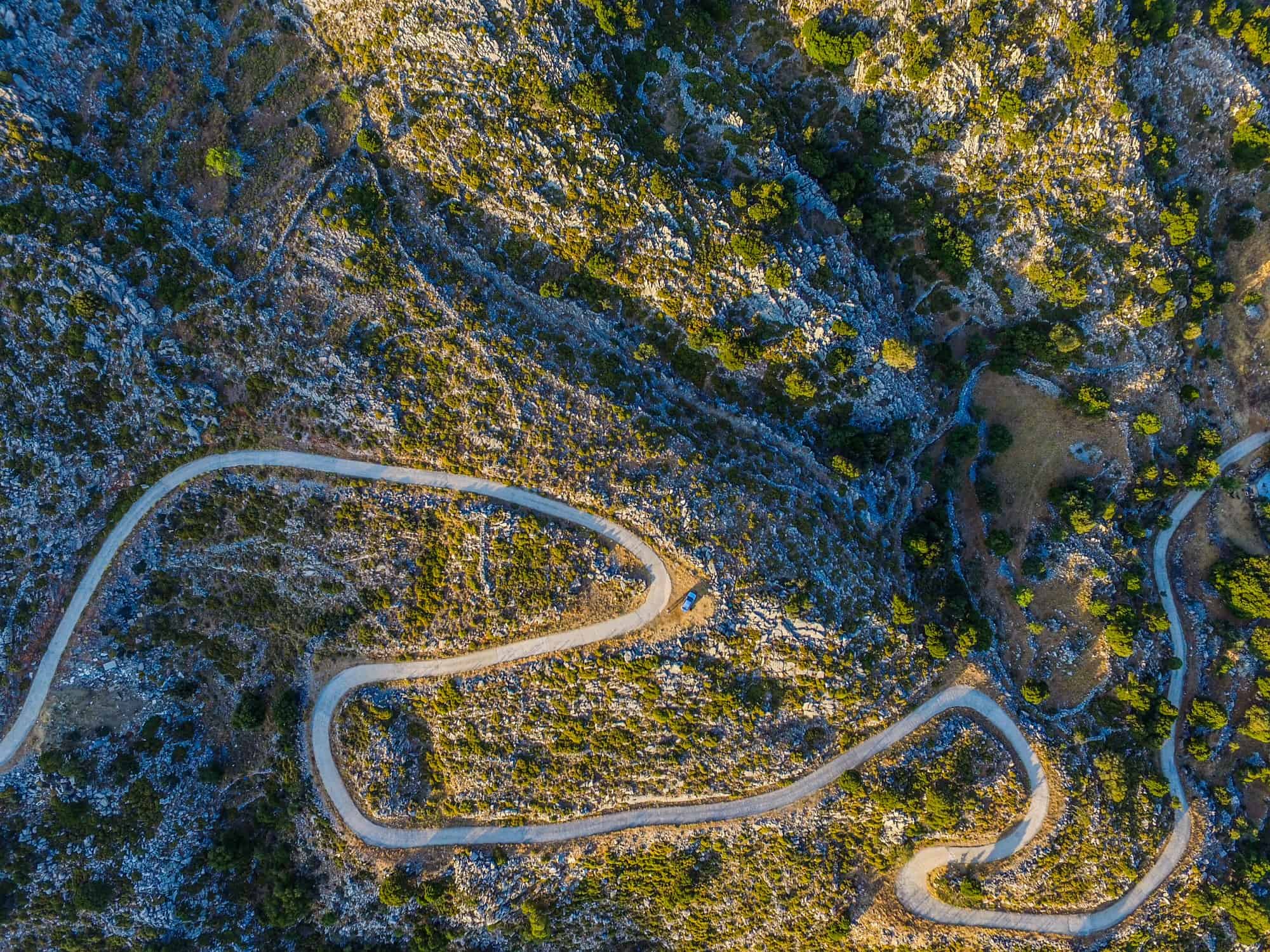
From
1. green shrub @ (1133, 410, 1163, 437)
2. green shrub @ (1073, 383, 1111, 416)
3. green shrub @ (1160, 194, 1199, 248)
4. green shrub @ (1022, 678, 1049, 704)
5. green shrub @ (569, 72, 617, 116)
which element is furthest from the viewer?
green shrub @ (1133, 410, 1163, 437)

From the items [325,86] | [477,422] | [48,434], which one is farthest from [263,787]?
[325,86]

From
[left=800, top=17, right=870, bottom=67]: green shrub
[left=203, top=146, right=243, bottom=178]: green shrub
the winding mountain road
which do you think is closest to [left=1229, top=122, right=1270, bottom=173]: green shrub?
[left=800, top=17, right=870, bottom=67]: green shrub

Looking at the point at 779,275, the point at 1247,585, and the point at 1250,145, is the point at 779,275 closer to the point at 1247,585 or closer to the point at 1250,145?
the point at 1250,145

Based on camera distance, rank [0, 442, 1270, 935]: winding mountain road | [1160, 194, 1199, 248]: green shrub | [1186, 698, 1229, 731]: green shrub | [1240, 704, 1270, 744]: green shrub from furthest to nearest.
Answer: [1240, 704, 1270, 744]: green shrub → [1186, 698, 1229, 731]: green shrub → [1160, 194, 1199, 248]: green shrub → [0, 442, 1270, 935]: winding mountain road

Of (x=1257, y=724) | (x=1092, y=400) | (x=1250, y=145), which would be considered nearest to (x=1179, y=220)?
(x=1250, y=145)

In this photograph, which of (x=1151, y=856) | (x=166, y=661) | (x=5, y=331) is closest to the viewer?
(x=5, y=331)

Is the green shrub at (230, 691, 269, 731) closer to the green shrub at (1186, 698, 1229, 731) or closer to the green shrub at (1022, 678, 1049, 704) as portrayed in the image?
the green shrub at (1022, 678, 1049, 704)

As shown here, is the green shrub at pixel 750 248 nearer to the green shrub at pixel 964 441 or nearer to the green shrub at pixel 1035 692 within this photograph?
the green shrub at pixel 964 441

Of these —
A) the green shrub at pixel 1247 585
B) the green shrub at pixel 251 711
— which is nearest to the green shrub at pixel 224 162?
the green shrub at pixel 251 711

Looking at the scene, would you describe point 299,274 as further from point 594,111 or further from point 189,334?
point 594,111
